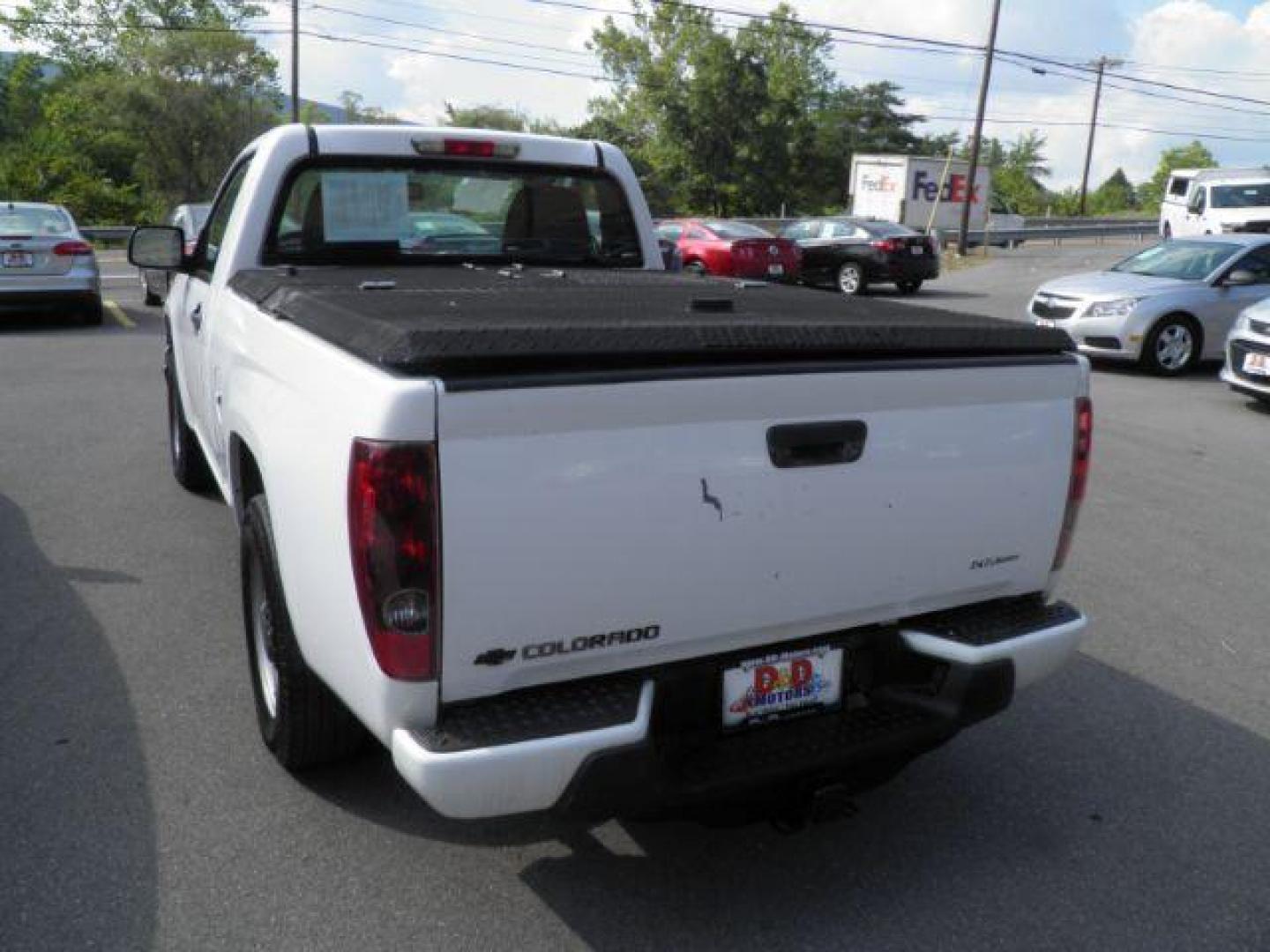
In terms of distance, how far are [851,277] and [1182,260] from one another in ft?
28.0

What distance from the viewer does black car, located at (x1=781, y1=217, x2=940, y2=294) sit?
69.3ft

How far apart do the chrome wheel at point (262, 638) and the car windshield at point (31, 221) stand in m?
12.1

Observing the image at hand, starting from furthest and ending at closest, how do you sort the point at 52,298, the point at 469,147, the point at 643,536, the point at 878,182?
the point at 878,182 → the point at 52,298 → the point at 469,147 → the point at 643,536


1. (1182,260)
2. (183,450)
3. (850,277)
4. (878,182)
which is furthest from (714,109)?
(183,450)

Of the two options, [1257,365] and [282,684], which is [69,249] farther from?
[1257,365]

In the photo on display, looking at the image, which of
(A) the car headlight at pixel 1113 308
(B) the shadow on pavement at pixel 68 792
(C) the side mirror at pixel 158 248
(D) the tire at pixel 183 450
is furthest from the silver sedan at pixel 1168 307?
(B) the shadow on pavement at pixel 68 792

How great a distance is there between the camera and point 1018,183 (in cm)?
8200

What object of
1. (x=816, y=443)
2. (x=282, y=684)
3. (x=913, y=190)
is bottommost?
(x=282, y=684)

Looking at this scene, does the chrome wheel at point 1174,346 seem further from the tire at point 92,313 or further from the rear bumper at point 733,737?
the tire at point 92,313

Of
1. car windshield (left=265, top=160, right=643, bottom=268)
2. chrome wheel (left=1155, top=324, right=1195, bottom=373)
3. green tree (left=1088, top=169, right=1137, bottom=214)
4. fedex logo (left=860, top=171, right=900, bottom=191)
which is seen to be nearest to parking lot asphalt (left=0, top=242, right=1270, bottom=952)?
car windshield (left=265, top=160, right=643, bottom=268)

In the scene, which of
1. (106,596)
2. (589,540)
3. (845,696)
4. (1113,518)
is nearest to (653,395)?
(589,540)

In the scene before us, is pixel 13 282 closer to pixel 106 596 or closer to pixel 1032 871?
pixel 106 596

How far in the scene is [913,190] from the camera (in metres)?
37.0

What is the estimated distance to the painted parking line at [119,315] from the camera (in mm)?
14906
